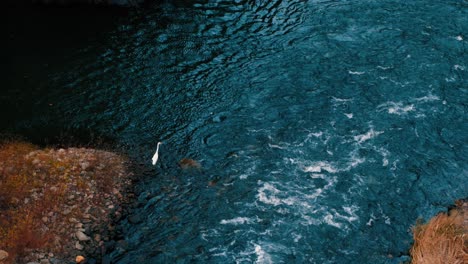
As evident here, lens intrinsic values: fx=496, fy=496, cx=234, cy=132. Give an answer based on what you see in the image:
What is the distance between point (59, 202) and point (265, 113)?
9.65 meters

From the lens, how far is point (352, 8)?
2962 cm

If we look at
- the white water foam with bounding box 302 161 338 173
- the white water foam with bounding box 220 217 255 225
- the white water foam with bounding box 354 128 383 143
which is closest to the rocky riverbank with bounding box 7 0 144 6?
the white water foam with bounding box 354 128 383 143

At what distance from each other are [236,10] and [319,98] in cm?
1062

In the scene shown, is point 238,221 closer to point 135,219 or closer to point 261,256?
point 261,256

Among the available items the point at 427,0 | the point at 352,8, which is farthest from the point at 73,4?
the point at 427,0

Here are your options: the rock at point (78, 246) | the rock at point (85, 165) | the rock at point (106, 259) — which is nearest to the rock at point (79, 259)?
the rock at point (78, 246)

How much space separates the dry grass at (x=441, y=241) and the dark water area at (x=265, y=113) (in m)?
0.54

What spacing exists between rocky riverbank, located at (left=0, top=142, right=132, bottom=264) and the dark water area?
3.06 ft

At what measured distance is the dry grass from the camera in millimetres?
15250

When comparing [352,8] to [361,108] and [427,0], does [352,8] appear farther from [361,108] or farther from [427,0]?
[361,108]

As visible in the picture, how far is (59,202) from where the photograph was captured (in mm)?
17469

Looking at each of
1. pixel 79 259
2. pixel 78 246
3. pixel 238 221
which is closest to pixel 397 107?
pixel 238 221

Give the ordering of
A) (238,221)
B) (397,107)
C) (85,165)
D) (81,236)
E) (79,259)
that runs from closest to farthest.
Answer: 1. (79,259)
2. (81,236)
3. (238,221)
4. (85,165)
5. (397,107)

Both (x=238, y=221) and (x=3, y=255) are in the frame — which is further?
(x=238, y=221)
